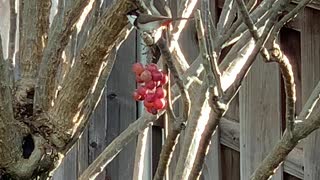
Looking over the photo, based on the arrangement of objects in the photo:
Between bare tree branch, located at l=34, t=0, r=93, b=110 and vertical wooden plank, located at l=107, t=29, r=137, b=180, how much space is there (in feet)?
5.01

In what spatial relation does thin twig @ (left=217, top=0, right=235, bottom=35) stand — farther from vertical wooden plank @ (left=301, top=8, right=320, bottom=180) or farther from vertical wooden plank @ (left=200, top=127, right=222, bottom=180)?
vertical wooden plank @ (left=200, top=127, right=222, bottom=180)

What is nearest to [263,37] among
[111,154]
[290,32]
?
[111,154]

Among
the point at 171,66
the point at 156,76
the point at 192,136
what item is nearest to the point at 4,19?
the point at 192,136

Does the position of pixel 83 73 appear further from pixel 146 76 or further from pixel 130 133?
pixel 130 133

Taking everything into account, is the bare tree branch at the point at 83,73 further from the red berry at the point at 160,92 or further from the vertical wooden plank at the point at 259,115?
the vertical wooden plank at the point at 259,115

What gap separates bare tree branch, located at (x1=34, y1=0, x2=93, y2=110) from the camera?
58.3 inches

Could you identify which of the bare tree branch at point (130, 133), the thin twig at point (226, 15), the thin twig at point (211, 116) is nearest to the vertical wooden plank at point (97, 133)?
the bare tree branch at point (130, 133)

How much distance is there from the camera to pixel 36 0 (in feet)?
5.07

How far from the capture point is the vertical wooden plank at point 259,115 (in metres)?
2.49

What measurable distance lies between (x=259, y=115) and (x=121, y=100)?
0.64m

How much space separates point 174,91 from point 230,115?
0.85 metres

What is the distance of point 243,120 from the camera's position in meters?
2.64

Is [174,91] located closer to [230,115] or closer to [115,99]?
[230,115]

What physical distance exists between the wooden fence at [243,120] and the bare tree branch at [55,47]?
31.4 inches
